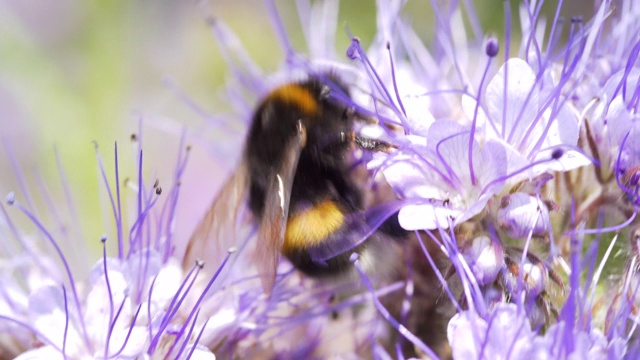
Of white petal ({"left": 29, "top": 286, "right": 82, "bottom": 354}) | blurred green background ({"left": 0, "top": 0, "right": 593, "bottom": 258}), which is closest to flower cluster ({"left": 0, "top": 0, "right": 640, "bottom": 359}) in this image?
white petal ({"left": 29, "top": 286, "right": 82, "bottom": 354})

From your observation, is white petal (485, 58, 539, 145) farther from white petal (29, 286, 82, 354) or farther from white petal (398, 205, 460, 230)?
white petal (29, 286, 82, 354)

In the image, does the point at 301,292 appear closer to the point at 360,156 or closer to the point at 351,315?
the point at 351,315

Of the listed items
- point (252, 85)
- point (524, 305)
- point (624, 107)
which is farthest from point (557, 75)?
point (252, 85)

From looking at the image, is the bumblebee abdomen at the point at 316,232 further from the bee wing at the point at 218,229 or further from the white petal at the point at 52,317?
the white petal at the point at 52,317

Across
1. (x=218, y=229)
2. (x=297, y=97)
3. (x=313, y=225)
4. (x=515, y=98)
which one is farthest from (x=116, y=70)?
(x=515, y=98)

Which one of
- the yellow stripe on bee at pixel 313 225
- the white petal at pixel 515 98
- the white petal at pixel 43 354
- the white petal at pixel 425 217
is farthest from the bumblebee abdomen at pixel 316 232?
the white petal at pixel 43 354
